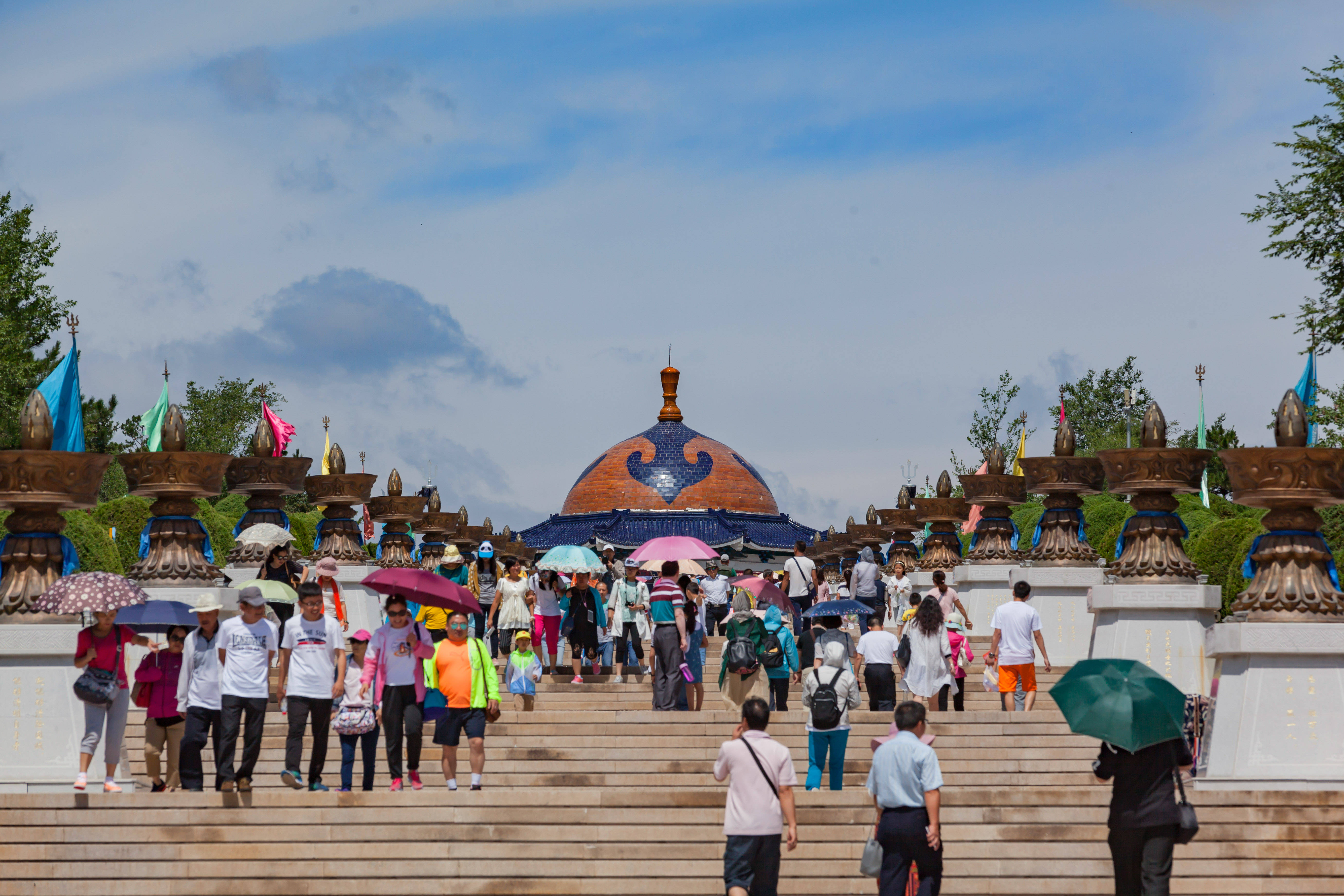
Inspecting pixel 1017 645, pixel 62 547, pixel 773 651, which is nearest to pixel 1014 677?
pixel 1017 645

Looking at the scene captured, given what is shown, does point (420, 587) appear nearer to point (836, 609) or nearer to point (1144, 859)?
point (836, 609)

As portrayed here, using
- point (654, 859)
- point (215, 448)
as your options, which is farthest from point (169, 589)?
point (215, 448)

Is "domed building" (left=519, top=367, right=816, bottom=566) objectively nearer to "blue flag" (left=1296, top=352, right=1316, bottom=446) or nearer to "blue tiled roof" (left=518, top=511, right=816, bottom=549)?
"blue tiled roof" (left=518, top=511, right=816, bottom=549)

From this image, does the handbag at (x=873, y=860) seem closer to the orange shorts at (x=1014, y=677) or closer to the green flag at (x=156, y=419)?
the orange shorts at (x=1014, y=677)

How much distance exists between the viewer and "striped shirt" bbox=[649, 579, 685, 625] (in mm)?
15000

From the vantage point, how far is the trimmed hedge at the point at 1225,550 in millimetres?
25375

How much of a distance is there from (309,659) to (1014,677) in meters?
7.01

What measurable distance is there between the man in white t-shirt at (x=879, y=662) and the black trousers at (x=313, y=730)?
5.04 meters

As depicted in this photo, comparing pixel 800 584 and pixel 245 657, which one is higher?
pixel 800 584

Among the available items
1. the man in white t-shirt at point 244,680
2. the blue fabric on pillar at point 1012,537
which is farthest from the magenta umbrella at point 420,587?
the blue fabric on pillar at point 1012,537

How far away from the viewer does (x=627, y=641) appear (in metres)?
18.3

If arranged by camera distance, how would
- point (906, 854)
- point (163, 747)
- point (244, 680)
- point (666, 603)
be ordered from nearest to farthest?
point (906, 854) → point (244, 680) → point (163, 747) → point (666, 603)

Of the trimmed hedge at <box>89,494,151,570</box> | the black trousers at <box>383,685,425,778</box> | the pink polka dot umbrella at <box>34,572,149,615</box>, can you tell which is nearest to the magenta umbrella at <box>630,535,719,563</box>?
the black trousers at <box>383,685,425,778</box>

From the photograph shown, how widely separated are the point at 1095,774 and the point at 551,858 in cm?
387
